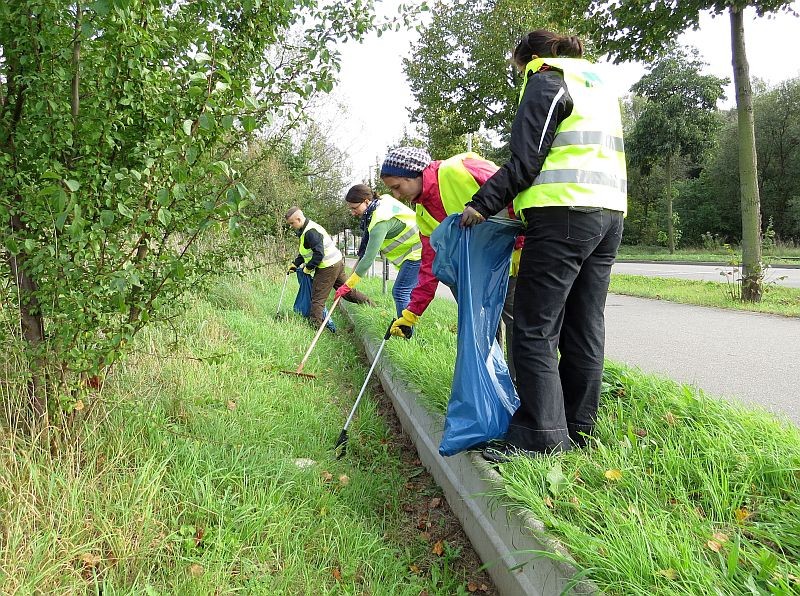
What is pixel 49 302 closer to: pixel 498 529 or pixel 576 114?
pixel 498 529

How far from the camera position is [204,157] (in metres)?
2.27

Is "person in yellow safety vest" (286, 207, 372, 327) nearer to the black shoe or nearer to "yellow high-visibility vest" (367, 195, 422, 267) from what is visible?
"yellow high-visibility vest" (367, 195, 422, 267)

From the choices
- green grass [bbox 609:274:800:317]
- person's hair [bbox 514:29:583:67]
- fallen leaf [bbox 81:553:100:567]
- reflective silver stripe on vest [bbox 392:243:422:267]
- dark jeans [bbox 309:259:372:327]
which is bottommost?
green grass [bbox 609:274:800:317]

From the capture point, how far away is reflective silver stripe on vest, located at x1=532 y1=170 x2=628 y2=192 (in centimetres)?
237

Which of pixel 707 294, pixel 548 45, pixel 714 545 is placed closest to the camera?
pixel 714 545

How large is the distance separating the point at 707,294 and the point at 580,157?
894cm

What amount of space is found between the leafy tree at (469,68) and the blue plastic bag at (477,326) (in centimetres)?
1517

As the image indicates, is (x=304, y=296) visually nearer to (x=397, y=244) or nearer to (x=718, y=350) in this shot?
(x=397, y=244)

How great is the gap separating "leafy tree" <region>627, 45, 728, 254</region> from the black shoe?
28217mm

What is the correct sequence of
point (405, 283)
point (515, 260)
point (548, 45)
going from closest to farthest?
point (548, 45) → point (515, 260) → point (405, 283)

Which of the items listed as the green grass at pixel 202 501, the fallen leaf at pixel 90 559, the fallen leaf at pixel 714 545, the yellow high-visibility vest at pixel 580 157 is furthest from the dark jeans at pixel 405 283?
the fallen leaf at pixel 714 545

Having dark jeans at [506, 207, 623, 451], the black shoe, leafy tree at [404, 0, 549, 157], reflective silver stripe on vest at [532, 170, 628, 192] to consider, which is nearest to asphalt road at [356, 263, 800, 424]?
dark jeans at [506, 207, 623, 451]

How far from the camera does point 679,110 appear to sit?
27391mm

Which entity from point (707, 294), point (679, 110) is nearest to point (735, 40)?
point (707, 294)
